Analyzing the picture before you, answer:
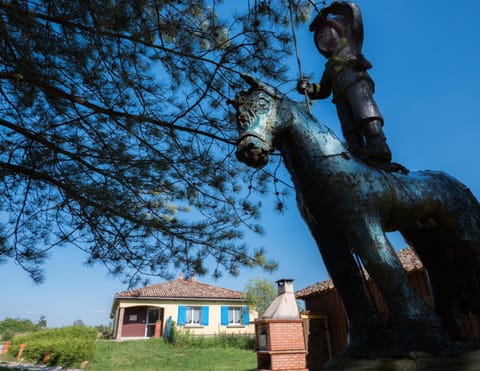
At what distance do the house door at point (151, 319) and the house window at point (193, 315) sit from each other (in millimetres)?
1638

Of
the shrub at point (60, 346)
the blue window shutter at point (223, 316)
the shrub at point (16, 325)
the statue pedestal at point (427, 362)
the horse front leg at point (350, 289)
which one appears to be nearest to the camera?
the statue pedestal at point (427, 362)

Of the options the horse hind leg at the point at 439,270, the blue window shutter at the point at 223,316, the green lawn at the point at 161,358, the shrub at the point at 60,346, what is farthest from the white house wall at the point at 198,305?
the horse hind leg at the point at 439,270

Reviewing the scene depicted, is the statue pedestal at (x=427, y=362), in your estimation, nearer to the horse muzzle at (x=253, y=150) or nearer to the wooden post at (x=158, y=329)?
the horse muzzle at (x=253, y=150)

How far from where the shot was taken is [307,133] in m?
1.42

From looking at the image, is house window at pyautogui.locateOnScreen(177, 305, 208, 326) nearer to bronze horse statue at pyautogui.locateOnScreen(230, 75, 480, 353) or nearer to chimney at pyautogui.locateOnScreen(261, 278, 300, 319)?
chimney at pyautogui.locateOnScreen(261, 278, 300, 319)

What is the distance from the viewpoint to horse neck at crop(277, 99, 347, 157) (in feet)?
4.50

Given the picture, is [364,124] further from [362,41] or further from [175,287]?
[175,287]

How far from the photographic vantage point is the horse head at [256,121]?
52.4 inches

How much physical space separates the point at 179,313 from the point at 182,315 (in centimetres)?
22

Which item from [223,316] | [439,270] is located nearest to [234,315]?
[223,316]

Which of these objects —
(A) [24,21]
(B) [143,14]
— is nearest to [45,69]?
(A) [24,21]

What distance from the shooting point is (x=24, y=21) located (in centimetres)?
299

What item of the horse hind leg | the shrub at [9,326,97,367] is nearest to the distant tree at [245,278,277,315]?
the shrub at [9,326,97,367]

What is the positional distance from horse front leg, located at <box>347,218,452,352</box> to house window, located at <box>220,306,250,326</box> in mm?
21030
